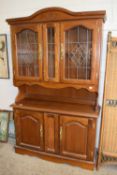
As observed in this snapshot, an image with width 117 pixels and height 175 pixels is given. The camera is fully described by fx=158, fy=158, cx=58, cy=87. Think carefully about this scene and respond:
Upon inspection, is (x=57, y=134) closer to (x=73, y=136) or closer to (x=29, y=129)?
(x=73, y=136)

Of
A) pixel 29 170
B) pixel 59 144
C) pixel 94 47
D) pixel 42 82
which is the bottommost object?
pixel 29 170

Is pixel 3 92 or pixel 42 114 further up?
pixel 3 92

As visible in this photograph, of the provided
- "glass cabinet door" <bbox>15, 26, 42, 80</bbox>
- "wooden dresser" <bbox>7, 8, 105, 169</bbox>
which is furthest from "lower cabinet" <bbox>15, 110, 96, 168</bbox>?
"glass cabinet door" <bbox>15, 26, 42, 80</bbox>

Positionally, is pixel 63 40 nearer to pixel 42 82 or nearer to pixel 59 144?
pixel 42 82

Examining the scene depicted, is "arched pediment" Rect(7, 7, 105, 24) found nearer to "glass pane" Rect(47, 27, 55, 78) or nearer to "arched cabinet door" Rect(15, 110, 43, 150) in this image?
"glass pane" Rect(47, 27, 55, 78)

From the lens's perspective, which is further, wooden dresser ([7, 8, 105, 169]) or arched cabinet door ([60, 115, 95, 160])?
arched cabinet door ([60, 115, 95, 160])

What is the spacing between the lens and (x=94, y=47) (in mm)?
1831

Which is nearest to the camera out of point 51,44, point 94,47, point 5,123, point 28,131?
point 94,47

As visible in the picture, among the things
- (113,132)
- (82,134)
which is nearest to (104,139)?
(113,132)

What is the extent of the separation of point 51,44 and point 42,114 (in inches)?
36.9

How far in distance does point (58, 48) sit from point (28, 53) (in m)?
0.46

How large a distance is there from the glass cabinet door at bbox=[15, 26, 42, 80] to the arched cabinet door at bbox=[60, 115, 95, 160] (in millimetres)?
730

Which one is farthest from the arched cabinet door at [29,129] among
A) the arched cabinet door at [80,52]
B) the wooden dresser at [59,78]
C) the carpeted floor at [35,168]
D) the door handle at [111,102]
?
the door handle at [111,102]

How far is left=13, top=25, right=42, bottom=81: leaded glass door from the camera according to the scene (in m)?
2.05
